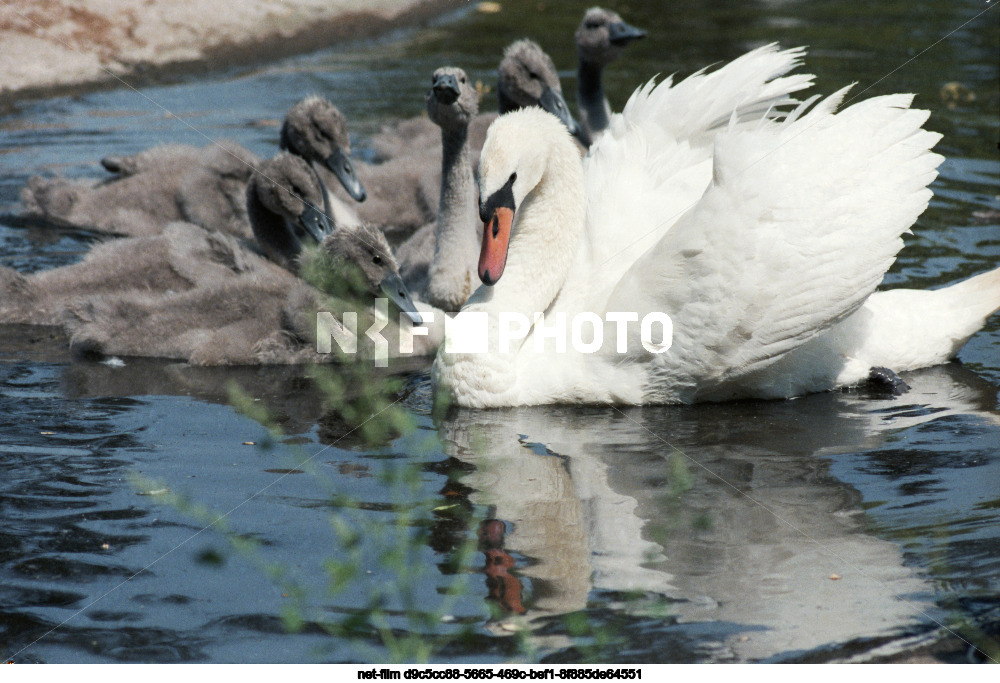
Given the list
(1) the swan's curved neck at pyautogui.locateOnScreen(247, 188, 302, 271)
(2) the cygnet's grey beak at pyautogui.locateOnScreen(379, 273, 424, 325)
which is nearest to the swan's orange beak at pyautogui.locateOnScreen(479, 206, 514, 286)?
(2) the cygnet's grey beak at pyautogui.locateOnScreen(379, 273, 424, 325)

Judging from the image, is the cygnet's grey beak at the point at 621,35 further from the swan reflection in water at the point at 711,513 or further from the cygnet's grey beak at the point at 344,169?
the swan reflection in water at the point at 711,513

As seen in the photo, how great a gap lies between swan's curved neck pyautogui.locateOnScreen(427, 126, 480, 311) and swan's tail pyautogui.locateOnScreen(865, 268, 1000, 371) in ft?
7.34

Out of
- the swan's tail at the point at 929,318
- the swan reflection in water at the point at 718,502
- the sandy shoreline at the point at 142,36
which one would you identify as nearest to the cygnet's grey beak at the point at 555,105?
the swan reflection in water at the point at 718,502

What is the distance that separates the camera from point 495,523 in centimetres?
457

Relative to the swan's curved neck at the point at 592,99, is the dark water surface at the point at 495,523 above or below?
below

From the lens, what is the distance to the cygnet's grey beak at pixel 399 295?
6562mm

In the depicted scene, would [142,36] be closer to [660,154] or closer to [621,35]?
[621,35]

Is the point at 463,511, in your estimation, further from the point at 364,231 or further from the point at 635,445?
the point at 364,231

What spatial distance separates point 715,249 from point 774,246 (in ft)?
0.82

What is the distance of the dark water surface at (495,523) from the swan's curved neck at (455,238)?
0.74m

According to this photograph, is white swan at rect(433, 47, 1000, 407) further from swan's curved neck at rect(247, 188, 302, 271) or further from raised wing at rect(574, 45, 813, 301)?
swan's curved neck at rect(247, 188, 302, 271)

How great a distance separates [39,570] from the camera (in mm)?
4258

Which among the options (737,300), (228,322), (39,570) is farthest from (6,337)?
(737,300)

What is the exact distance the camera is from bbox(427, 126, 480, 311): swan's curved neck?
7.12m
